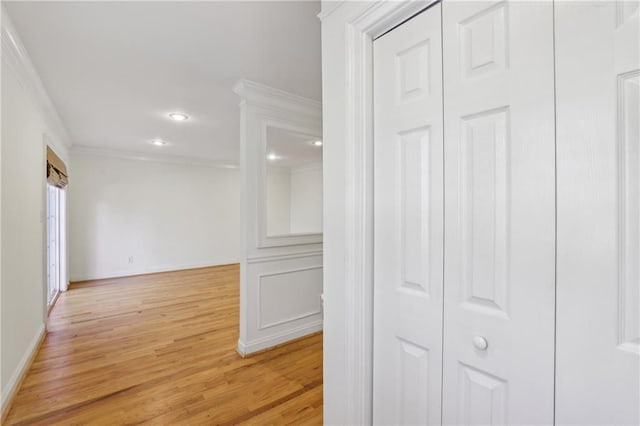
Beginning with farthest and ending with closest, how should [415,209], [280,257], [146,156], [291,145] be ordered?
[146,156], [291,145], [280,257], [415,209]

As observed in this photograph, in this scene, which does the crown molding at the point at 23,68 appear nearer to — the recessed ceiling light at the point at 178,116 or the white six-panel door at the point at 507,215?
the recessed ceiling light at the point at 178,116

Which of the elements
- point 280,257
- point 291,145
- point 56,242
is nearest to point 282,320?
point 280,257

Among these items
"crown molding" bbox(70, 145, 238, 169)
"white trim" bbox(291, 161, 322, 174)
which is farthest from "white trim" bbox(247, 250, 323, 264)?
"crown molding" bbox(70, 145, 238, 169)

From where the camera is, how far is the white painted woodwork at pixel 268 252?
2.57 m

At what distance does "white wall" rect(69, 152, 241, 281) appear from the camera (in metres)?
5.18

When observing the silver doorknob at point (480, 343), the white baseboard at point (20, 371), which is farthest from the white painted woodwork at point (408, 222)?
the white baseboard at point (20, 371)

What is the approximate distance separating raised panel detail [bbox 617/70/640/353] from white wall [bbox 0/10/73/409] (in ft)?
9.21

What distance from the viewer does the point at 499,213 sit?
81cm

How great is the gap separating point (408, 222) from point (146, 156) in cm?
600

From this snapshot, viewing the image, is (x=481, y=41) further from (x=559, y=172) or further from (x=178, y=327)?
(x=178, y=327)

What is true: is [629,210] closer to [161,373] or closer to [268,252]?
[268,252]

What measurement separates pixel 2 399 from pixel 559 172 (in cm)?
304

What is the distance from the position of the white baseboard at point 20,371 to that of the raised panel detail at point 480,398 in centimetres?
263

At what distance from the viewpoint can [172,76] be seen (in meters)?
2.42
